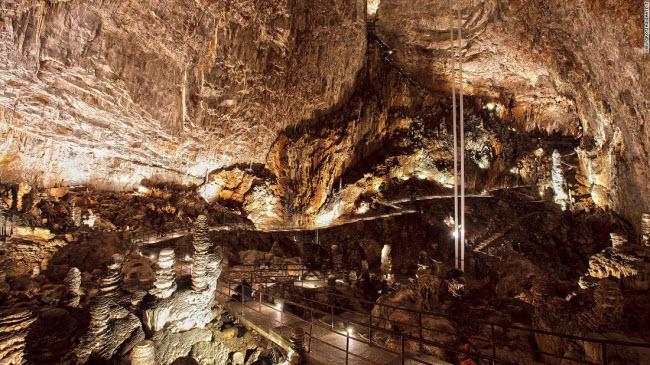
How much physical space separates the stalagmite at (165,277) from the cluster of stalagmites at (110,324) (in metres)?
0.59

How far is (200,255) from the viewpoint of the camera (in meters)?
6.81

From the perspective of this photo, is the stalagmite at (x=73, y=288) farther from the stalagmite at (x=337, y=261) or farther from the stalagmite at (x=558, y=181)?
the stalagmite at (x=558, y=181)

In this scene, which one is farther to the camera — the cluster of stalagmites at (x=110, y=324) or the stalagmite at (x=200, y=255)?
the stalagmite at (x=200, y=255)

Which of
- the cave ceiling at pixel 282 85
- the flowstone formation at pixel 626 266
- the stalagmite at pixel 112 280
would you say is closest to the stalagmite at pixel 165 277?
the stalagmite at pixel 112 280

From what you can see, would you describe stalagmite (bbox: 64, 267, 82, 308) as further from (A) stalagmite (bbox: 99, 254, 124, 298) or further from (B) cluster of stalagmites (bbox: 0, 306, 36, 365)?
(B) cluster of stalagmites (bbox: 0, 306, 36, 365)

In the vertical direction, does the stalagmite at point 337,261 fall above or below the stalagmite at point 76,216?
below

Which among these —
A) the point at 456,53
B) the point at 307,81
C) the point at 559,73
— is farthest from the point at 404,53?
the point at 559,73

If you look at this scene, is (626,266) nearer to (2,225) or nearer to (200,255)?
(200,255)

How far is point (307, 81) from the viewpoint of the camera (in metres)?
18.6

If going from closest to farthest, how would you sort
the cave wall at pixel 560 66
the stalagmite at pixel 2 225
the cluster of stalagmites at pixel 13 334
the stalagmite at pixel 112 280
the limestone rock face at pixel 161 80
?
the cluster of stalagmites at pixel 13 334 < the stalagmite at pixel 112 280 < the cave wall at pixel 560 66 < the stalagmite at pixel 2 225 < the limestone rock face at pixel 161 80

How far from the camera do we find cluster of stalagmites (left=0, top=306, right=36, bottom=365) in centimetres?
460

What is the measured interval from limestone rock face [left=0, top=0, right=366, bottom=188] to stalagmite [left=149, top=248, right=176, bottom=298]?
869 cm

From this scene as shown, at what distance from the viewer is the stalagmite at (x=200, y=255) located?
6.71 m

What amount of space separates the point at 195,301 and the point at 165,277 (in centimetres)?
83
